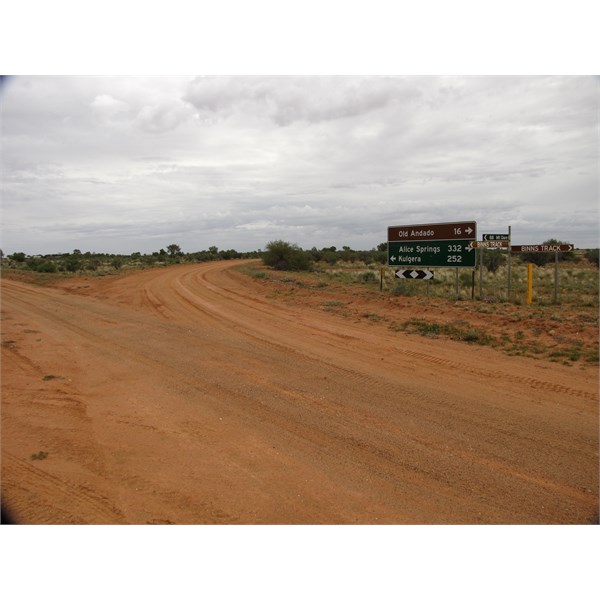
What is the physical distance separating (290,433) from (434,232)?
15.6m

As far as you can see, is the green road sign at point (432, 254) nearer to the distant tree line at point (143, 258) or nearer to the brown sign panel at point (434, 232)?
the brown sign panel at point (434, 232)

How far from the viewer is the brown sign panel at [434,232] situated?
18766 mm

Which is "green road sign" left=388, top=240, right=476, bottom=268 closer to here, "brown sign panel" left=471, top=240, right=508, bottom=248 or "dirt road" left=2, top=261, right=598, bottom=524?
"brown sign panel" left=471, top=240, right=508, bottom=248

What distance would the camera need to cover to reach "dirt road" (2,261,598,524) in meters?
4.54

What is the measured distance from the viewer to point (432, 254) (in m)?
20.1

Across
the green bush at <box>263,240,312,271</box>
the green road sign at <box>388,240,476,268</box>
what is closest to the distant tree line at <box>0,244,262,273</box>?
the green bush at <box>263,240,312,271</box>

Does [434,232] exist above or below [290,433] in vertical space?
above

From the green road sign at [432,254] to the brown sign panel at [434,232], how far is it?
172 millimetres

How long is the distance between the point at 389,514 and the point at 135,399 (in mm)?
4424

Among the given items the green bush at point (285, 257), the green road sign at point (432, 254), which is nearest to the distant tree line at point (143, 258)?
the green bush at point (285, 257)

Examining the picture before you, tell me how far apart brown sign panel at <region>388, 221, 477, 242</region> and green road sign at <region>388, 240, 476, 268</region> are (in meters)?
0.17

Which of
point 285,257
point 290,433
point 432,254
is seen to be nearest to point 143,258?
point 285,257

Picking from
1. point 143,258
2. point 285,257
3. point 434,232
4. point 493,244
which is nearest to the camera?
point 493,244

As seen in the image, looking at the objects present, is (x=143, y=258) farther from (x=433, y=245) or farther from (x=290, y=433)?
(x=290, y=433)
